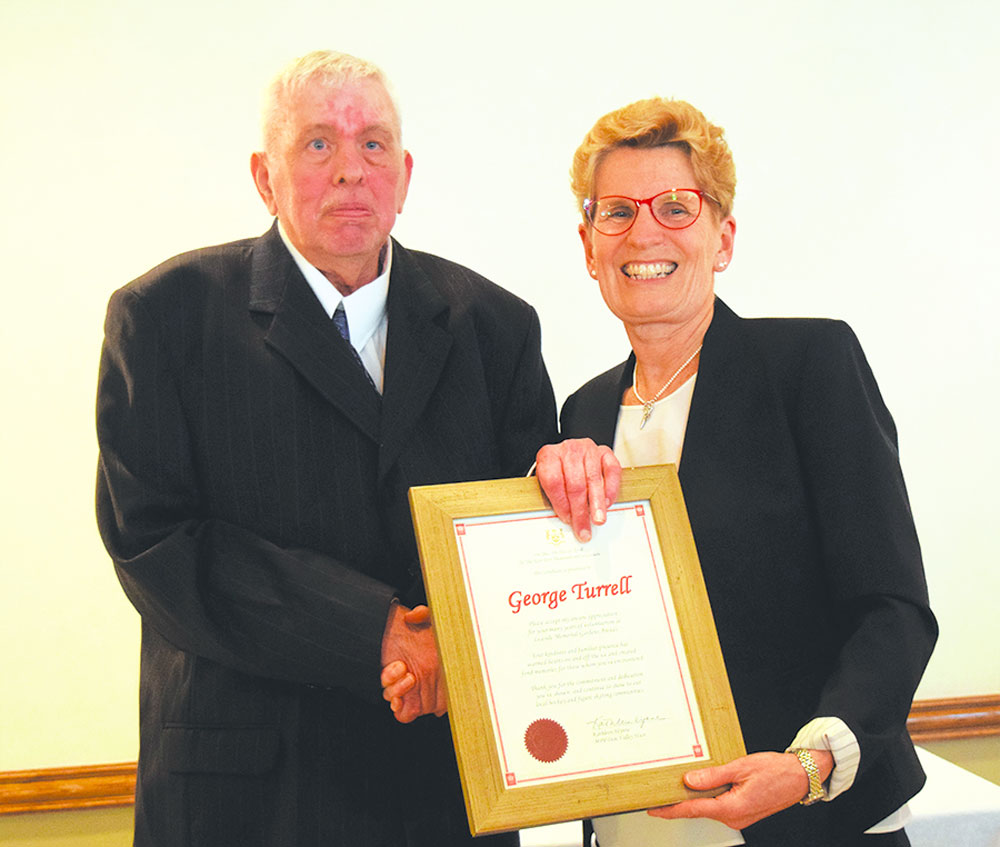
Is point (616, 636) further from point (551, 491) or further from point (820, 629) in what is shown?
point (820, 629)

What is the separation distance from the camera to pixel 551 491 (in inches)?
49.4

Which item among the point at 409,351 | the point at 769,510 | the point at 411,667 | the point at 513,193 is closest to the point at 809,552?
the point at 769,510

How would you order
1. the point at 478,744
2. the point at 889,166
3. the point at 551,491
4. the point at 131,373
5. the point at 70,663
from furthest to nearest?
the point at 889,166, the point at 70,663, the point at 131,373, the point at 551,491, the point at 478,744

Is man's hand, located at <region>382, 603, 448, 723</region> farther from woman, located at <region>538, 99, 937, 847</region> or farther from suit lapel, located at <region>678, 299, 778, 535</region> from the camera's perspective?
suit lapel, located at <region>678, 299, 778, 535</region>

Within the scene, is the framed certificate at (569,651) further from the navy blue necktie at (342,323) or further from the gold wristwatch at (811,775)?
the navy blue necktie at (342,323)

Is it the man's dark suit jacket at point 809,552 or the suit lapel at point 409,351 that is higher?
the suit lapel at point 409,351

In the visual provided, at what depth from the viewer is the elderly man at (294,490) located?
144 cm

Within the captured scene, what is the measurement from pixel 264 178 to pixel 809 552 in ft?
3.69

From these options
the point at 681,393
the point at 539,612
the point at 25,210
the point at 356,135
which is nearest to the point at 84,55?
the point at 25,210

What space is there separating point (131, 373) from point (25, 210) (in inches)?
67.3

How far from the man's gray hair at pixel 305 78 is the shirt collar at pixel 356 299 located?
6.9 inches

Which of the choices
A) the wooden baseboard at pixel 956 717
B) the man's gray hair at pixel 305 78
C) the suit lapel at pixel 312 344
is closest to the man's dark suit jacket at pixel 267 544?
the suit lapel at pixel 312 344

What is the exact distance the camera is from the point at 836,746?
120 cm
